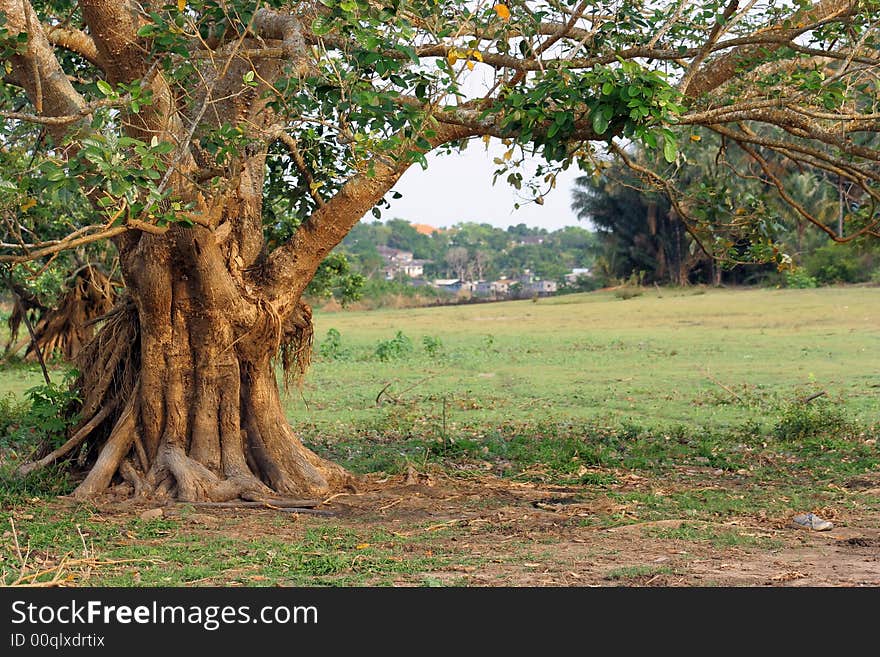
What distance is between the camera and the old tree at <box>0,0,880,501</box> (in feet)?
19.8

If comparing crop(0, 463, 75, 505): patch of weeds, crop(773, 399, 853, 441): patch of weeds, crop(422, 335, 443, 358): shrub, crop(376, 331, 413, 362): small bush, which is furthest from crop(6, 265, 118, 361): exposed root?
crop(773, 399, 853, 441): patch of weeds

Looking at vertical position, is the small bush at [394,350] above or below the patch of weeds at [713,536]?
above

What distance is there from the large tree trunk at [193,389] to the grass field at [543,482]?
0.52 m

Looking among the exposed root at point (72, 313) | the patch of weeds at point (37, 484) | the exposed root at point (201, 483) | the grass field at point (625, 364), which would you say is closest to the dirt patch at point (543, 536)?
the exposed root at point (201, 483)

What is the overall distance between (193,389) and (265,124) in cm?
210

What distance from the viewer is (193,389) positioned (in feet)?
25.9

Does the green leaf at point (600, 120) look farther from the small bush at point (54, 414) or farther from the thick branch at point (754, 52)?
A: the small bush at point (54, 414)

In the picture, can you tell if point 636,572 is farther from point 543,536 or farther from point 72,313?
point 72,313

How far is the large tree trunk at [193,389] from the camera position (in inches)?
294

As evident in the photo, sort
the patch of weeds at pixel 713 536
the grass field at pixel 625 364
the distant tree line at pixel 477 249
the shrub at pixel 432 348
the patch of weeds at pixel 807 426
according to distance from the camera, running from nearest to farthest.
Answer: the patch of weeds at pixel 713 536 < the patch of weeds at pixel 807 426 < the grass field at pixel 625 364 < the shrub at pixel 432 348 < the distant tree line at pixel 477 249

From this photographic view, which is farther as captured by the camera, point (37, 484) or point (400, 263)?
point (400, 263)

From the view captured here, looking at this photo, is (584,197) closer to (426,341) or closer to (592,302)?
(592,302)

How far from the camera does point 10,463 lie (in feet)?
29.9

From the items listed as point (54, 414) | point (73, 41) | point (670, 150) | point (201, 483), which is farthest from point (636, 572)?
Answer: point (73, 41)
